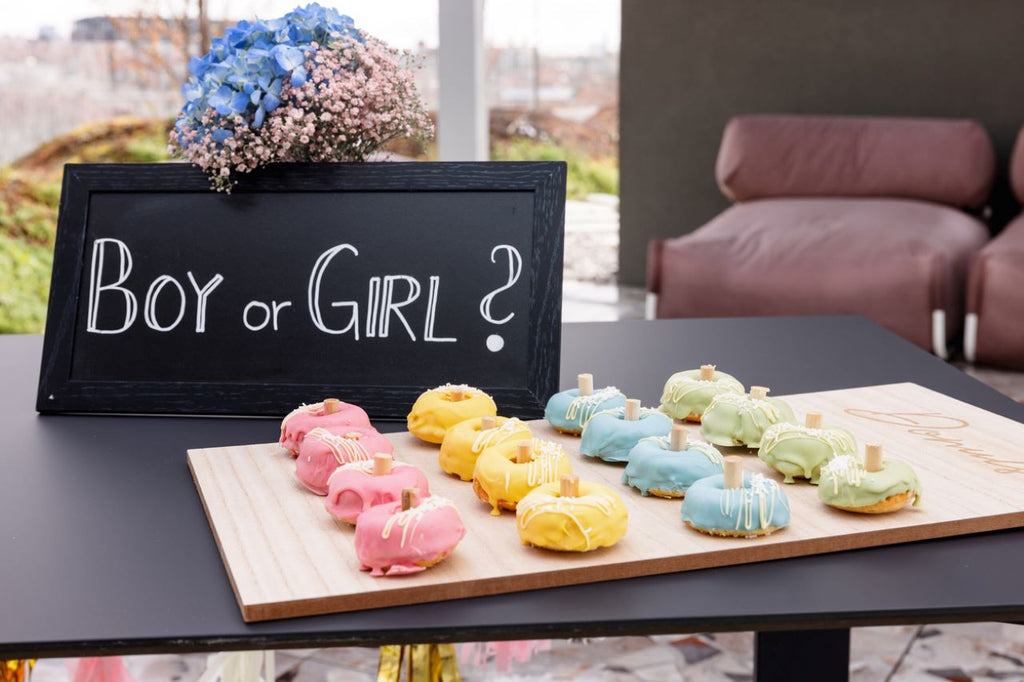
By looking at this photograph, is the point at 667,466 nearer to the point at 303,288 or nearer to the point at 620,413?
the point at 620,413

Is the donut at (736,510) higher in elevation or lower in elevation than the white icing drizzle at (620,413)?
lower

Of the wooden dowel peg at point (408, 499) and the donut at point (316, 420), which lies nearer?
the wooden dowel peg at point (408, 499)

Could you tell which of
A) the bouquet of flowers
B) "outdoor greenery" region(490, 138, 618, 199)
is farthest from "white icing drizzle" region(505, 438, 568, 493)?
"outdoor greenery" region(490, 138, 618, 199)

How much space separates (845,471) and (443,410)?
0.36 m

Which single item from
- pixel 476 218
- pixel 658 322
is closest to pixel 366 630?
pixel 476 218

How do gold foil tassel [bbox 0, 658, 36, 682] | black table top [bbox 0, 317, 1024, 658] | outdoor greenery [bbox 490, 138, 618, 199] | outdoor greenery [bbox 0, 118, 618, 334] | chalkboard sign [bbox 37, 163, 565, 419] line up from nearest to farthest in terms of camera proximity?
black table top [bbox 0, 317, 1024, 658] < gold foil tassel [bbox 0, 658, 36, 682] < chalkboard sign [bbox 37, 163, 565, 419] < outdoor greenery [bbox 0, 118, 618, 334] < outdoor greenery [bbox 490, 138, 618, 199]

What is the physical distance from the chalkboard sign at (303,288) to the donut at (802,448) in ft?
0.93

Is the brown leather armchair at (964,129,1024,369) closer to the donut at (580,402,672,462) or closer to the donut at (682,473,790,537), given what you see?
the donut at (580,402,672,462)

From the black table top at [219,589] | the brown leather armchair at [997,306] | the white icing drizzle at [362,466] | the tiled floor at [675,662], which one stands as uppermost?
the white icing drizzle at [362,466]


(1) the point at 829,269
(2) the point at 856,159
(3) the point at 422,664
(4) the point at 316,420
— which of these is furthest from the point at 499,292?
(2) the point at 856,159

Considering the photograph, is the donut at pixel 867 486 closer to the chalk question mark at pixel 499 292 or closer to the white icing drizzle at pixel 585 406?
the white icing drizzle at pixel 585 406

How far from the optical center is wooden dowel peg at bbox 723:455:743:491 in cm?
83

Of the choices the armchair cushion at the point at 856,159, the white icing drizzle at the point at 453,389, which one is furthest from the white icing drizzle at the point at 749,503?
the armchair cushion at the point at 856,159

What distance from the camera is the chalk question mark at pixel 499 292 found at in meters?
1.16
